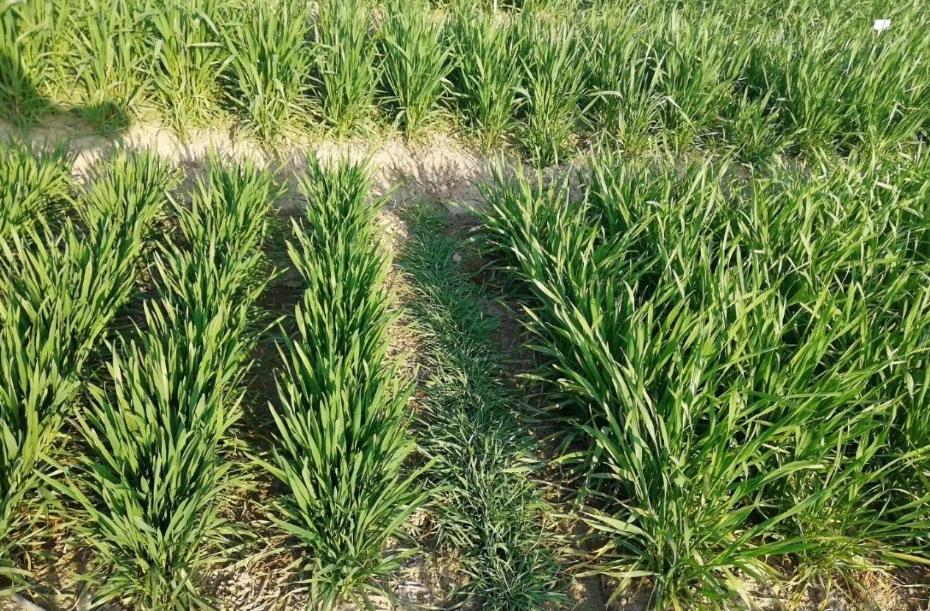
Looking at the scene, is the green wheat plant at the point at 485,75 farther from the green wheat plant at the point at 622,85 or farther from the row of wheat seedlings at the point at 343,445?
the row of wheat seedlings at the point at 343,445

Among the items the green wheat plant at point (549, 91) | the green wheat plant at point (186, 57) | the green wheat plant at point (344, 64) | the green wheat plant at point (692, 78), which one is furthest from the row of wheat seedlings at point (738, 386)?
the green wheat plant at point (186, 57)

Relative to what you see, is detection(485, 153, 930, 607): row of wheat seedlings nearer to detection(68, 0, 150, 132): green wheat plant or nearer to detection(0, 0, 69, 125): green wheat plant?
detection(68, 0, 150, 132): green wheat plant

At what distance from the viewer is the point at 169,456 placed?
1.55 metres

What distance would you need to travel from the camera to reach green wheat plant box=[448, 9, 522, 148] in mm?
3184

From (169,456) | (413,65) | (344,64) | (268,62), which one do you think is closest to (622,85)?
(413,65)

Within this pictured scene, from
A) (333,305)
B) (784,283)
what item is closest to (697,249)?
(784,283)

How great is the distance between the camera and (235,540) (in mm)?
1732

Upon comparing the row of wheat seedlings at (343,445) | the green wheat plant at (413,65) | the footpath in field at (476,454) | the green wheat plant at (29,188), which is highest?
the green wheat plant at (413,65)

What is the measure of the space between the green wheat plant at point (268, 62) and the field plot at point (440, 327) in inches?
0.7

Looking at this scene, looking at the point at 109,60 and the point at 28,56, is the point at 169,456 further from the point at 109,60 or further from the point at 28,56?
the point at 28,56

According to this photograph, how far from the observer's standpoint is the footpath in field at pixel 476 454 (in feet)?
5.64

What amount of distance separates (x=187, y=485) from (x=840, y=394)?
5.55 feet

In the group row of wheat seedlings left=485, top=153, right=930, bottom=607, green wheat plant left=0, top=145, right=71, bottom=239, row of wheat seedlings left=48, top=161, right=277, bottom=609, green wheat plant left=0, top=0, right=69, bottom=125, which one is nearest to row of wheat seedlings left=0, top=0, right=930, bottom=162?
green wheat plant left=0, top=0, right=69, bottom=125

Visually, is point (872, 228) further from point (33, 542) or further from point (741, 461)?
point (33, 542)
